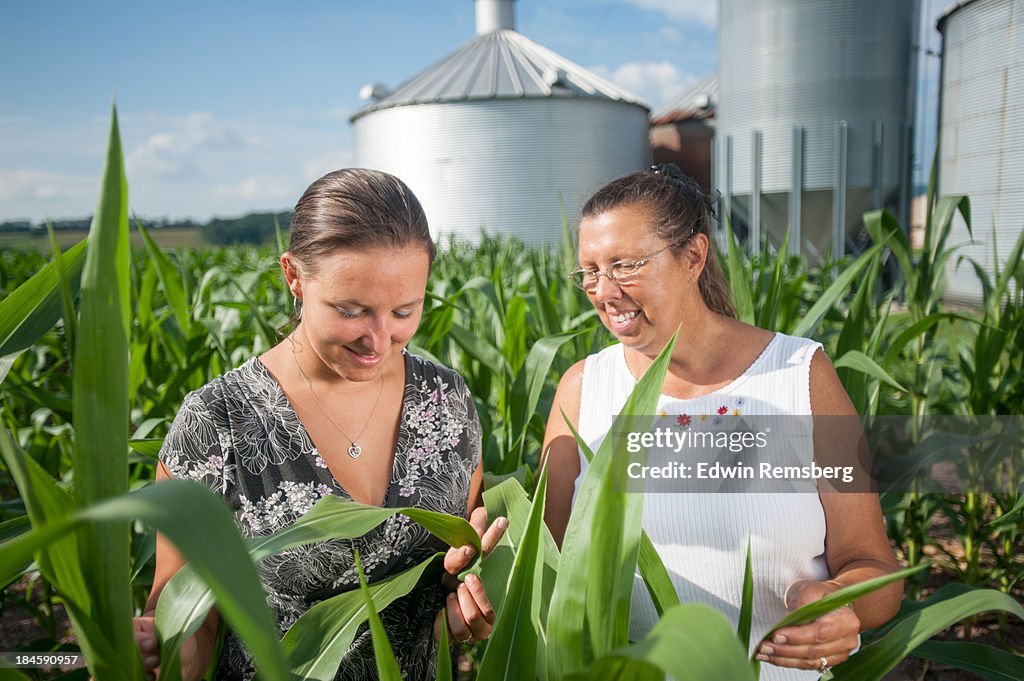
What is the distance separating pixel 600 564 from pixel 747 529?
60 centimetres

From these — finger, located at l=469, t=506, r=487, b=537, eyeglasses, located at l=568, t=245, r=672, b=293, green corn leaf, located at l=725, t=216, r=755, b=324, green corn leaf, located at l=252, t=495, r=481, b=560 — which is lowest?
finger, located at l=469, t=506, r=487, b=537

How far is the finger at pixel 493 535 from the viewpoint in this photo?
0.76m

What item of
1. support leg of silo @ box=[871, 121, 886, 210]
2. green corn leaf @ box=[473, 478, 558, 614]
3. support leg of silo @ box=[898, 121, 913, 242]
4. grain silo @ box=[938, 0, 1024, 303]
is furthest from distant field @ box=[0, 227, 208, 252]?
support leg of silo @ box=[898, 121, 913, 242]

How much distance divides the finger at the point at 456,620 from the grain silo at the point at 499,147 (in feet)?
39.4

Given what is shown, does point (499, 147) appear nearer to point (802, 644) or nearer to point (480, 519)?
point (480, 519)

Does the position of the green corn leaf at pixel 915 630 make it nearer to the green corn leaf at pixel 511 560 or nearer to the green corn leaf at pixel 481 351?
the green corn leaf at pixel 511 560

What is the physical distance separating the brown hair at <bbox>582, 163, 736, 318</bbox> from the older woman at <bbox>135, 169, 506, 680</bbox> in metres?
0.32

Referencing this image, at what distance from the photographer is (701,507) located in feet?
3.36

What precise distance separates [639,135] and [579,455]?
1460 cm

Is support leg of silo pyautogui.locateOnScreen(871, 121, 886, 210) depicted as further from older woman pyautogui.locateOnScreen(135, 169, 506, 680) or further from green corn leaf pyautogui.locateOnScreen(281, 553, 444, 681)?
green corn leaf pyautogui.locateOnScreen(281, 553, 444, 681)

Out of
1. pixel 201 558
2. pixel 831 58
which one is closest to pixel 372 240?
pixel 201 558

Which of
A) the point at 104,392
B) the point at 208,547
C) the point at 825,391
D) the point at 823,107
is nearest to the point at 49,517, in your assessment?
the point at 104,392

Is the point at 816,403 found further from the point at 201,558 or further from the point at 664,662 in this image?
the point at 201,558

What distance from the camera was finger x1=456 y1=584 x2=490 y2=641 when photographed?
80 centimetres
